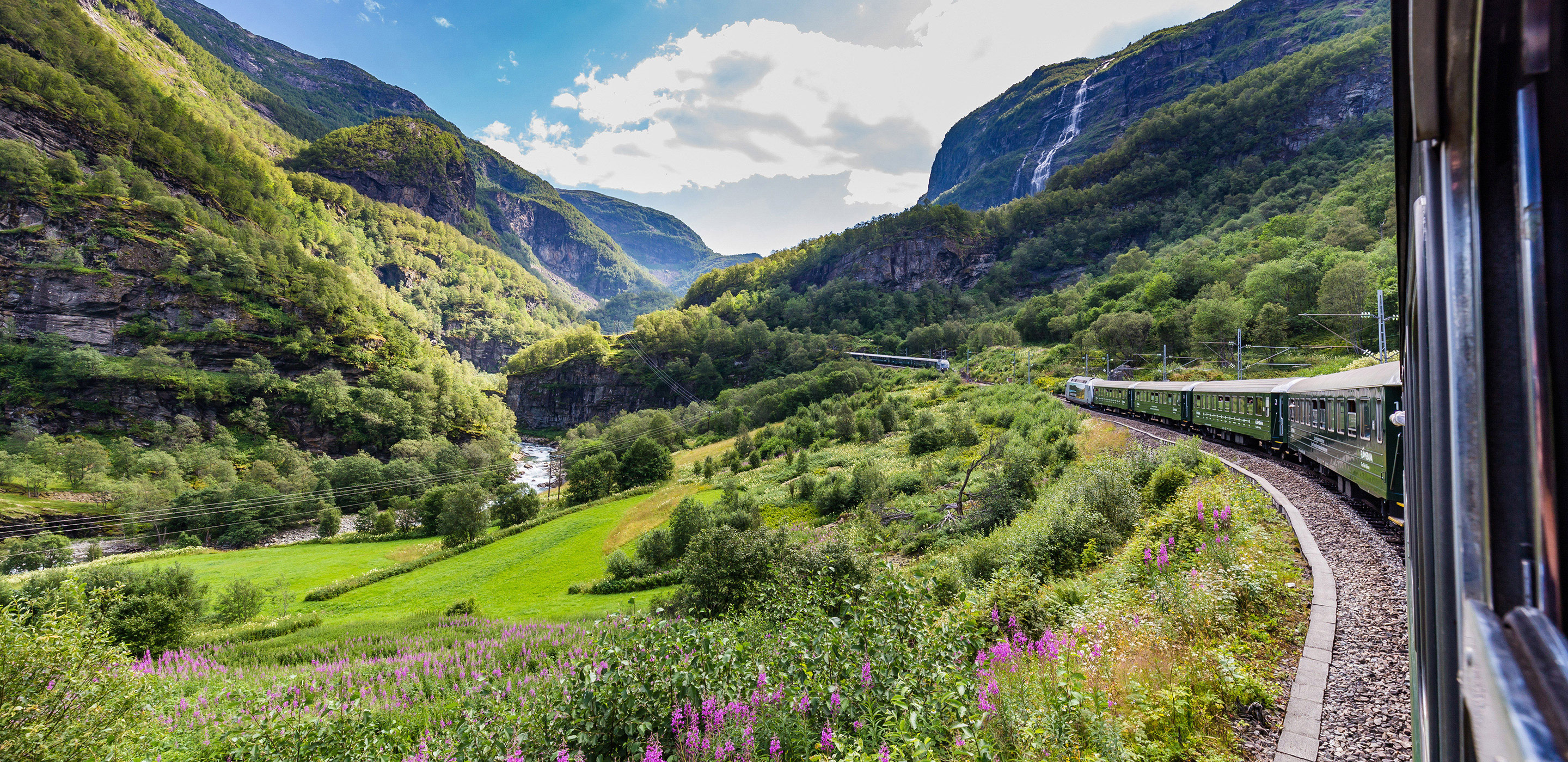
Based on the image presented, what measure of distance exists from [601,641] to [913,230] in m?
148

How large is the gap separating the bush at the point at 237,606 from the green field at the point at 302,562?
21.4 feet

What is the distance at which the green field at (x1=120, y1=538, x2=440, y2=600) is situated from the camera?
98.8 feet

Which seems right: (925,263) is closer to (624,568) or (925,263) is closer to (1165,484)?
(624,568)

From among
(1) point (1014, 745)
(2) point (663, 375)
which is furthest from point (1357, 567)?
(2) point (663, 375)

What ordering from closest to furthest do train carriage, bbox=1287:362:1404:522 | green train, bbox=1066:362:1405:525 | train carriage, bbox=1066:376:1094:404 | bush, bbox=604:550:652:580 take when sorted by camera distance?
train carriage, bbox=1287:362:1404:522
green train, bbox=1066:362:1405:525
bush, bbox=604:550:652:580
train carriage, bbox=1066:376:1094:404

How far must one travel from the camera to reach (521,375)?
125 meters

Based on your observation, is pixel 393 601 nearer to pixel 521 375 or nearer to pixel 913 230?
pixel 521 375

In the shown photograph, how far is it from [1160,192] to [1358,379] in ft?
468

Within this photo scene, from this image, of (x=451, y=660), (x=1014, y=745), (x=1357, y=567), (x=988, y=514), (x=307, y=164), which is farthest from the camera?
(x=307, y=164)

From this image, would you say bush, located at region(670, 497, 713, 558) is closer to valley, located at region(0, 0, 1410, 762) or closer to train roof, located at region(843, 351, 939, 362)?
valley, located at region(0, 0, 1410, 762)

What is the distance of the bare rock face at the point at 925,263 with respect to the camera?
456ft

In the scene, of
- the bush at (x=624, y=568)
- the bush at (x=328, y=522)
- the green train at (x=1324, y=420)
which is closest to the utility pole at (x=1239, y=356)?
the green train at (x=1324, y=420)

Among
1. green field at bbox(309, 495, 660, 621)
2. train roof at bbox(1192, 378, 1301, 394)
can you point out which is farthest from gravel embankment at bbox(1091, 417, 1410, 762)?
green field at bbox(309, 495, 660, 621)

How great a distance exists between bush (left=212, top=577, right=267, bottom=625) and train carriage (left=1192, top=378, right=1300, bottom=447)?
117ft
